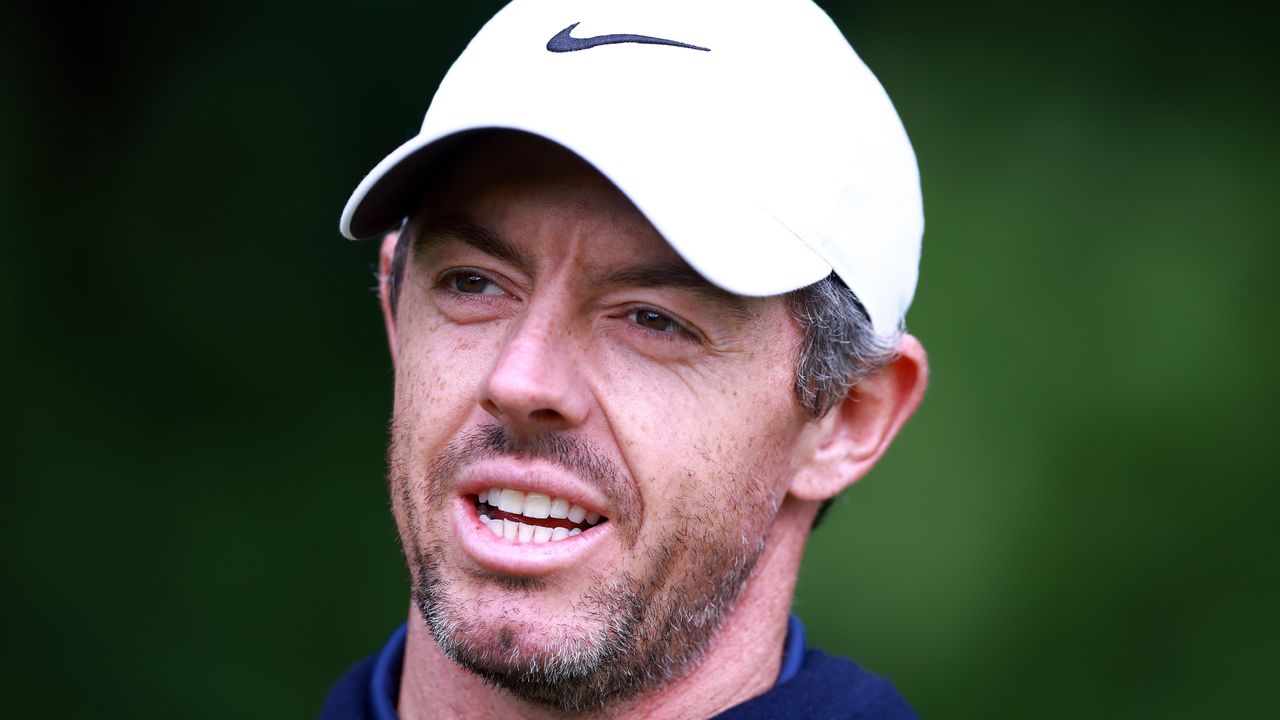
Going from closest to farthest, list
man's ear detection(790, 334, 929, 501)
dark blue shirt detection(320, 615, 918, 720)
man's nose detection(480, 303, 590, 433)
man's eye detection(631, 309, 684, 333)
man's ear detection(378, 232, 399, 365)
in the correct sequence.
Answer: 1. man's nose detection(480, 303, 590, 433)
2. man's eye detection(631, 309, 684, 333)
3. dark blue shirt detection(320, 615, 918, 720)
4. man's ear detection(790, 334, 929, 501)
5. man's ear detection(378, 232, 399, 365)

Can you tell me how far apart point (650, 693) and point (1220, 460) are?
148 inches

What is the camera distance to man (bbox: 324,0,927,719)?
1.93m

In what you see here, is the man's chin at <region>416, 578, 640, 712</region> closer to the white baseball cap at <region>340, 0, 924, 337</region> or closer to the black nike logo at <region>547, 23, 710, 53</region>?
the white baseball cap at <region>340, 0, 924, 337</region>

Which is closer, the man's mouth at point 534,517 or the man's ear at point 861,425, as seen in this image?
the man's mouth at point 534,517

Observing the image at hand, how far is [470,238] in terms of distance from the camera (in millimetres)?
2037

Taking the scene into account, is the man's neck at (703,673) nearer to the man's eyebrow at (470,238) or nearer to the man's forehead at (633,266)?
the man's forehead at (633,266)

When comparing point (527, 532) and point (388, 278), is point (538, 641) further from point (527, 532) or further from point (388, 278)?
point (388, 278)

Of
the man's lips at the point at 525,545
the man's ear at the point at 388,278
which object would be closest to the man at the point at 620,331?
the man's lips at the point at 525,545

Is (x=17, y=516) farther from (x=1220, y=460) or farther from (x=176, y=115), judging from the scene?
(x=1220, y=460)

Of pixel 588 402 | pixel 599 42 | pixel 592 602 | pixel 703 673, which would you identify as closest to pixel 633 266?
pixel 588 402

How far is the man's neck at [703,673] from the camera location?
6.77 ft

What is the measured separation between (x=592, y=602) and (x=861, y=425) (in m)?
0.58

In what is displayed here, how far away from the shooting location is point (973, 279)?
529 cm

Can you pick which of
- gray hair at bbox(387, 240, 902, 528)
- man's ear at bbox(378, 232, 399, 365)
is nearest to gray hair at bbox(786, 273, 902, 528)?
gray hair at bbox(387, 240, 902, 528)
